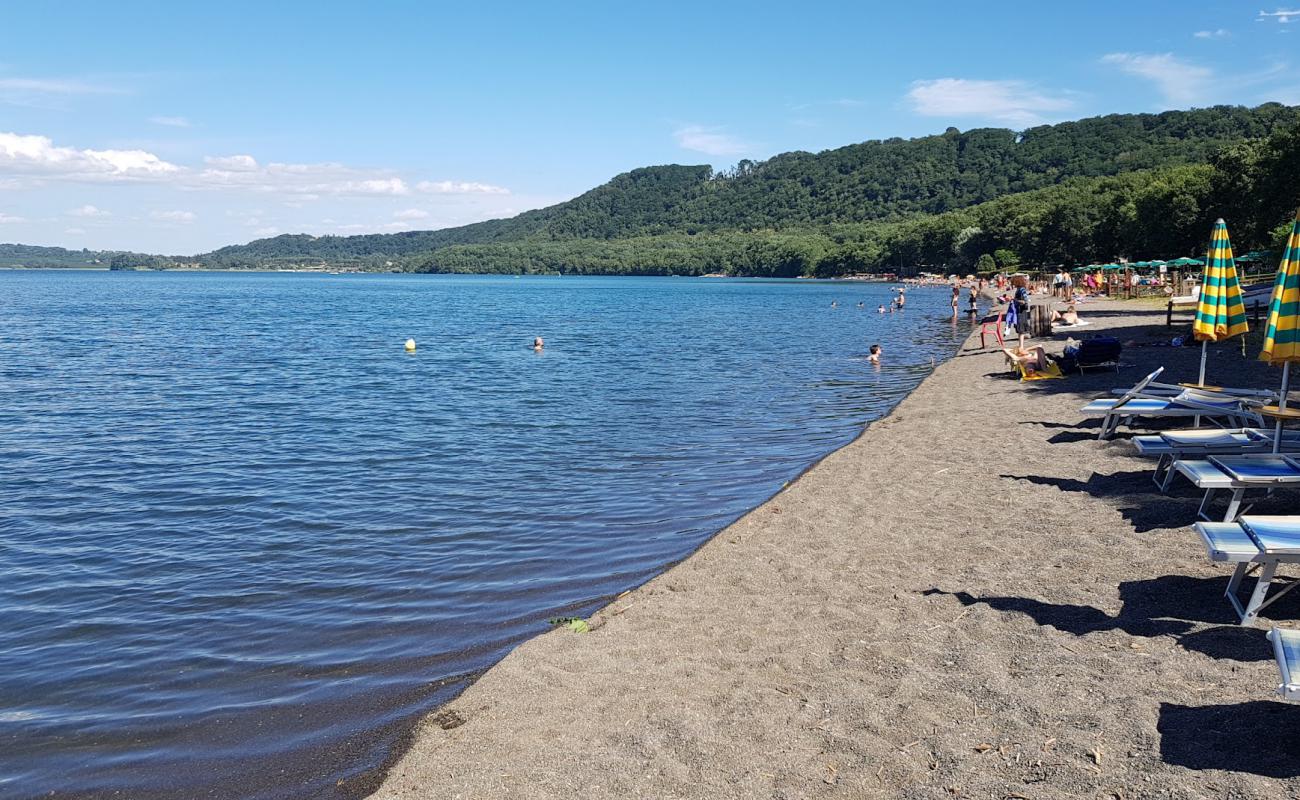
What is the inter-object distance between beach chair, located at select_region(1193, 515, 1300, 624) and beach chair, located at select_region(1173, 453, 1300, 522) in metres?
1.32

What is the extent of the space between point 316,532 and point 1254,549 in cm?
993

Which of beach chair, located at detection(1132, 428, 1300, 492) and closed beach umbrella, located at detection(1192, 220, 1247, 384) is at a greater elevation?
closed beach umbrella, located at detection(1192, 220, 1247, 384)

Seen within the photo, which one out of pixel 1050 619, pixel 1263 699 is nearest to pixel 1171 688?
pixel 1263 699

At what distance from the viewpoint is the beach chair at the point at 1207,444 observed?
30.9 ft

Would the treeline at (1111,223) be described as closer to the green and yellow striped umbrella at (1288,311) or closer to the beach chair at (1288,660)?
the green and yellow striped umbrella at (1288,311)

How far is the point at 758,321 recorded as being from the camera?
61.4 metres

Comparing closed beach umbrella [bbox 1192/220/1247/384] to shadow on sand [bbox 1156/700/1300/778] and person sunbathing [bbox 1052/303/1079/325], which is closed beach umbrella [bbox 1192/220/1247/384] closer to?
shadow on sand [bbox 1156/700/1300/778]

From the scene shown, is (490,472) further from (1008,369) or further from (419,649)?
(1008,369)

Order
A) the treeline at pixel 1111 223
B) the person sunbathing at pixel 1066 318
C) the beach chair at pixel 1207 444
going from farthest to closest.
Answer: the treeline at pixel 1111 223, the person sunbathing at pixel 1066 318, the beach chair at pixel 1207 444

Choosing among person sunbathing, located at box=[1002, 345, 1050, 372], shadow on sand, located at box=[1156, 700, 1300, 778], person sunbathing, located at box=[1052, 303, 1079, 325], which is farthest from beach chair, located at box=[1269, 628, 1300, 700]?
person sunbathing, located at box=[1052, 303, 1079, 325]

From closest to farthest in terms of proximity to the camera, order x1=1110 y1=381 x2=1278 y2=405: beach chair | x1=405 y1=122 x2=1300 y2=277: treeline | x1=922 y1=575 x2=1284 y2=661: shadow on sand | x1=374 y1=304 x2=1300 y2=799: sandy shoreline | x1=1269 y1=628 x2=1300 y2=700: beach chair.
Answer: x1=1269 y1=628 x2=1300 y2=700: beach chair
x1=374 y1=304 x2=1300 y2=799: sandy shoreline
x1=922 y1=575 x2=1284 y2=661: shadow on sand
x1=1110 y1=381 x2=1278 y2=405: beach chair
x1=405 y1=122 x2=1300 y2=277: treeline

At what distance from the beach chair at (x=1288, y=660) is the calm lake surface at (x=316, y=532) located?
494cm

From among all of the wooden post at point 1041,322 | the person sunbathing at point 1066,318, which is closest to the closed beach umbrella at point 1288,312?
the wooden post at point 1041,322

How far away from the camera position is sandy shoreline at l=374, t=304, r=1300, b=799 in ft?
15.7
